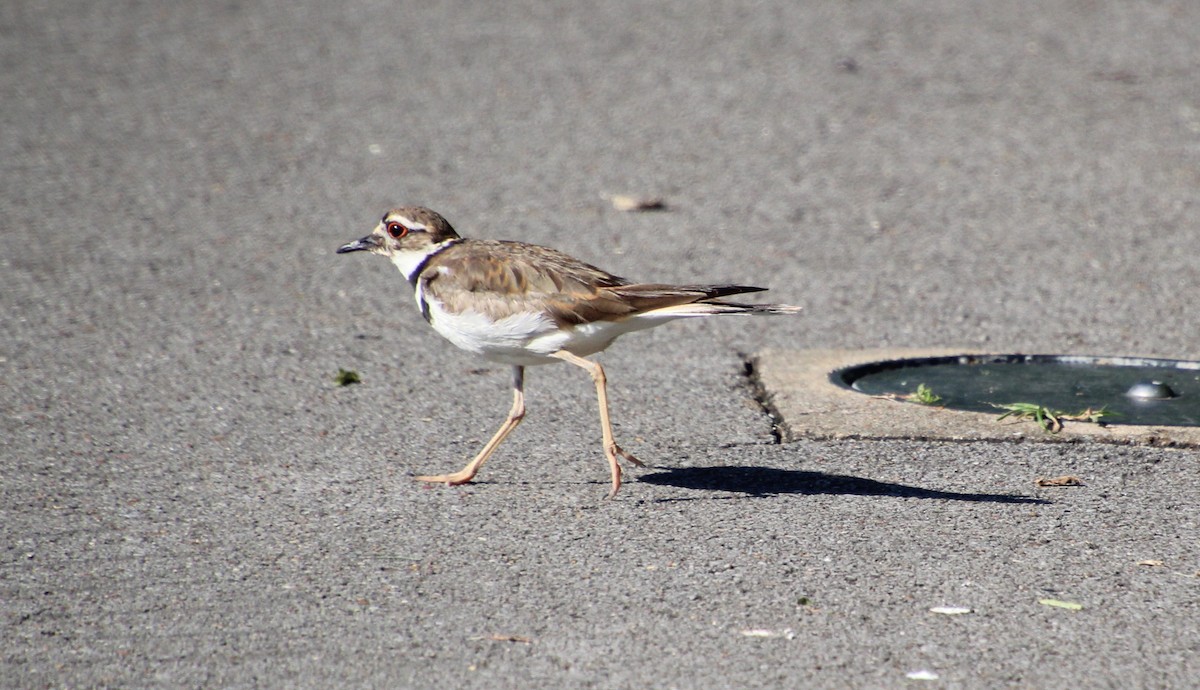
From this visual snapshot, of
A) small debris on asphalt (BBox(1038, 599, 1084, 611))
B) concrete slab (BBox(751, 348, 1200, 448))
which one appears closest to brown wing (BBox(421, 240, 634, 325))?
concrete slab (BBox(751, 348, 1200, 448))

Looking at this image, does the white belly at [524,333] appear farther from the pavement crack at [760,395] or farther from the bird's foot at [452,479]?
the pavement crack at [760,395]

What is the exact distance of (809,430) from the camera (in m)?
5.94

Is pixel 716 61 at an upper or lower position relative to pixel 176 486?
upper

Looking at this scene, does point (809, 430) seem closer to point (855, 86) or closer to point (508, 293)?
point (508, 293)

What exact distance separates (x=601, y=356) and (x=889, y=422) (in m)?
1.78

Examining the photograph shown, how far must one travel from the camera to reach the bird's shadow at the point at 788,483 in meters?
5.28

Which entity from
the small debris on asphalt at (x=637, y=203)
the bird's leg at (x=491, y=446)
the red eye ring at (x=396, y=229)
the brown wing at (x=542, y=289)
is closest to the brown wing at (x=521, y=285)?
the brown wing at (x=542, y=289)

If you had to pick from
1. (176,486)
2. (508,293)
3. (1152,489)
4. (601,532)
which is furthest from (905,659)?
(176,486)

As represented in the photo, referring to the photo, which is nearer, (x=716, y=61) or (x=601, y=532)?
(x=601, y=532)

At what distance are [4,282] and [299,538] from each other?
4146 mm

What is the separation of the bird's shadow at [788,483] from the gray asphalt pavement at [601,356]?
0.03 metres

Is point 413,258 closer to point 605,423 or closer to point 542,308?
point 542,308

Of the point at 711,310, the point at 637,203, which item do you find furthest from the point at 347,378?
the point at 637,203

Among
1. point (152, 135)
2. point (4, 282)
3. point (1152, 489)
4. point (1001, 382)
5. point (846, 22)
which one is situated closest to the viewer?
point (1152, 489)
